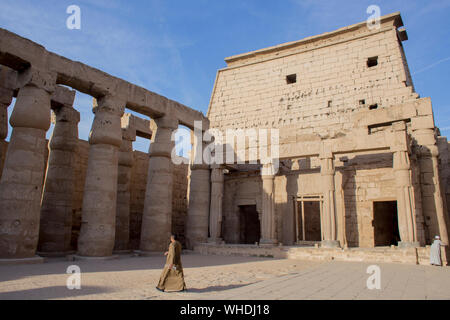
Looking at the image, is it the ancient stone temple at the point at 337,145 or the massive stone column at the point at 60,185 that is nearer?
the massive stone column at the point at 60,185

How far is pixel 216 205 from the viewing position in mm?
14555

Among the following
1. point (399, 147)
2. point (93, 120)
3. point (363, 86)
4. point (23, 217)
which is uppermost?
point (363, 86)

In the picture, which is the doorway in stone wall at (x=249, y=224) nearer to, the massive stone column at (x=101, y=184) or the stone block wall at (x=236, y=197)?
the stone block wall at (x=236, y=197)

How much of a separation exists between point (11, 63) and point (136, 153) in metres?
8.57

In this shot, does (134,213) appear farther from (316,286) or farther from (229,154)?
(316,286)

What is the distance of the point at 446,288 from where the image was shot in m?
5.61

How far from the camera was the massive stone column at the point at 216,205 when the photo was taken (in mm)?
14260

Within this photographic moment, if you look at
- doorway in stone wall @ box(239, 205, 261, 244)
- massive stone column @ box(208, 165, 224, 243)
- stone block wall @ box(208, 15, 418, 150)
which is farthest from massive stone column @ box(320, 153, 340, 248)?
doorway in stone wall @ box(239, 205, 261, 244)

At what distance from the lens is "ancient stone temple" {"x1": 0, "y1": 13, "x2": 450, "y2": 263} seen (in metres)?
9.53

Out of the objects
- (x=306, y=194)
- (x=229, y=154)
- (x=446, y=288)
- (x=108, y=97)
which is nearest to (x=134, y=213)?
(x=229, y=154)

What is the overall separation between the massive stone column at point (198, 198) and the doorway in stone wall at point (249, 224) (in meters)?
2.34

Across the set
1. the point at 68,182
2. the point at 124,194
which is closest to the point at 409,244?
the point at 124,194

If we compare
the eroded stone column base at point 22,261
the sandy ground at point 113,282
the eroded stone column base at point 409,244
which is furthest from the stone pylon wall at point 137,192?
the eroded stone column base at point 409,244

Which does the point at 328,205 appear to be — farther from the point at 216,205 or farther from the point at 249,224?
the point at 249,224
